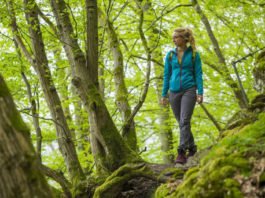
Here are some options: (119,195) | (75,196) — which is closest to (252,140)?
(119,195)

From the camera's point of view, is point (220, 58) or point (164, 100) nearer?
point (164, 100)

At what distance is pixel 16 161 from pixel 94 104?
14.1ft

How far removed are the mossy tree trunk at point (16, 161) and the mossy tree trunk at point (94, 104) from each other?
4101 mm

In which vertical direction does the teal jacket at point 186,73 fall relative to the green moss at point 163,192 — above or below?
above

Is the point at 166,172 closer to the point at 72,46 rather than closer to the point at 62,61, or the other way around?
the point at 72,46

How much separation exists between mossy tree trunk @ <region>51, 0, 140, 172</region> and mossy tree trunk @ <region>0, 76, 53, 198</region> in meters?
4.10

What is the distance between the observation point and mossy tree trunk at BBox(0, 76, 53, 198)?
3.00 m

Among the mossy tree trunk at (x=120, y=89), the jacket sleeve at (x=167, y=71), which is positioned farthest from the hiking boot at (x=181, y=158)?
the mossy tree trunk at (x=120, y=89)

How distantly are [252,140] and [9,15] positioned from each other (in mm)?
5234

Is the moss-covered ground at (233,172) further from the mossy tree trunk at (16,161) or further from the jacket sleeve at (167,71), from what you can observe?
the jacket sleeve at (167,71)

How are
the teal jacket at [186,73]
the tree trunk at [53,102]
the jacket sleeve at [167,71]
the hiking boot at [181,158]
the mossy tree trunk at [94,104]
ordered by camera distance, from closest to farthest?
the hiking boot at [181,158]
the teal jacket at [186,73]
the jacket sleeve at [167,71]
the mossy tree trunk at [94,104]
the tree trunk at [53,102]

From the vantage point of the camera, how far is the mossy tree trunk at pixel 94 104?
287 inches

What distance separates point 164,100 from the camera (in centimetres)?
704

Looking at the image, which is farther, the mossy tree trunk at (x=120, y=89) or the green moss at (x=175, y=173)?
the mossy tree trunk at (x=120, y=89)
